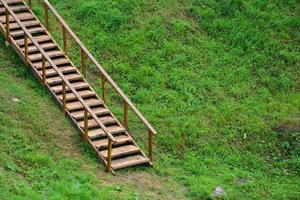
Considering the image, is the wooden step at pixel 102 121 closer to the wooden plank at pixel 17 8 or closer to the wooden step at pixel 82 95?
the wooden step at pixel 82 95

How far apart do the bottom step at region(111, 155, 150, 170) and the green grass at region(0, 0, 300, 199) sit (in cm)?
19

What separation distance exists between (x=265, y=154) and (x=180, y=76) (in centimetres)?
370

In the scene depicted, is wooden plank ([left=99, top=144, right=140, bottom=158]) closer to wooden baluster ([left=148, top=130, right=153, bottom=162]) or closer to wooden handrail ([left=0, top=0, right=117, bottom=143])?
wooden baluster ([left=148, top=130, right=153, bottom=162])

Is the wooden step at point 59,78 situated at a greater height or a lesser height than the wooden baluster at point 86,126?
greater

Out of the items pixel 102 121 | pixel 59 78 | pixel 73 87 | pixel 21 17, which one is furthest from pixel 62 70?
pixel 21 17

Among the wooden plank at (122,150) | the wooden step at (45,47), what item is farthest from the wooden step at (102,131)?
the wooden step at (45,47)

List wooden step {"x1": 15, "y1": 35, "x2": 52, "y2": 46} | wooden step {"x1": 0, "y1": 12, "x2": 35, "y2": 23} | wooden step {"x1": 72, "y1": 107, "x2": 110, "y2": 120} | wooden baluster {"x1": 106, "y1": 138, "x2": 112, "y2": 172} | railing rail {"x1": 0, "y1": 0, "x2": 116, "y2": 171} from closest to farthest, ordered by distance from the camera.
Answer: wooden baluster {"x1": 106, "y1": 138, "x2": 112, "y2": 172}, railing rail {"x1": 0, "y1": 0, "x2": 116, "y2": 171}, wooden step {"x1": 72, "y1": 107, "x2": 110, "y2": 120}, wooden step {"x1": 15, "y1": 35, "x2": 52, "y2": 46}, wooden step {"x1": 0, "y1": 12, "x2": 35, "y2": 23}

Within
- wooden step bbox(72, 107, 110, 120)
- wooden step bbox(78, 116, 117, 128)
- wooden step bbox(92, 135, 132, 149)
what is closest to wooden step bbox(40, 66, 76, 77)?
wooden step bbox(72, 107, 110, 120)

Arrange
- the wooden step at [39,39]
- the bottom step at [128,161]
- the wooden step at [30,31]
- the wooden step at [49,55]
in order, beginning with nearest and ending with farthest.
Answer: the bottom step at [128,161], the wooden step at [49,55], the wooden step at [39,39], the wooden step at [30,31]

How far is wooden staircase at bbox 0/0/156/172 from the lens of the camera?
599 inches

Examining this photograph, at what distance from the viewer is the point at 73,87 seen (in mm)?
16500

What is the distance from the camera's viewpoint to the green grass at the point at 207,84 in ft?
50.6

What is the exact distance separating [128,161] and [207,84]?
4.57 metres

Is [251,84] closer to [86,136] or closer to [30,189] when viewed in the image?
[86,136]
